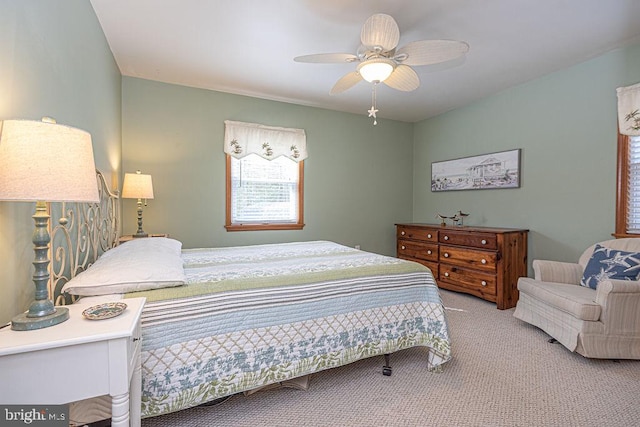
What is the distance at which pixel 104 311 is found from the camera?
3.69 ft

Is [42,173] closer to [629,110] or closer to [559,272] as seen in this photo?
[559,272]

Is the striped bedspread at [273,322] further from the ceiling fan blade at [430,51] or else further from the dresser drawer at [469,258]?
the dresser drawer at [469,258]

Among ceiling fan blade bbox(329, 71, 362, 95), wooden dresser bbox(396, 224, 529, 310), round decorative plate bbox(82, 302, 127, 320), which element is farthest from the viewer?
wooden dresser bbox(396, 224, 529, 310)

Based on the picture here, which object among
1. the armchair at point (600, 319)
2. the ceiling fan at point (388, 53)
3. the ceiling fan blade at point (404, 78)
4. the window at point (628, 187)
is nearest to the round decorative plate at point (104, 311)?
the ceiling fan at point (388, 53)

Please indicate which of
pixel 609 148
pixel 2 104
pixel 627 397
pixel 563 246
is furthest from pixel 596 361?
pixel 2 104

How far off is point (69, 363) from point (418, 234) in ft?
13.4

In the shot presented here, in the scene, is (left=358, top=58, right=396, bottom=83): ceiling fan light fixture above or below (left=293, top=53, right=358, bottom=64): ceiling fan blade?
below

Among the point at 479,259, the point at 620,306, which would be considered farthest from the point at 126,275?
the point at 479,259

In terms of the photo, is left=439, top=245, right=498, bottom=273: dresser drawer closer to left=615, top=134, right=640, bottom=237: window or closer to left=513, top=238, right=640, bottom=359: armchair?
left=513, top=238, right=640, bottom=359: armchair

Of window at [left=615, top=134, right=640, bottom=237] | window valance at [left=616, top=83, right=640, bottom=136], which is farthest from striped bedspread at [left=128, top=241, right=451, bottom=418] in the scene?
window valance at [left=616, top=83, right=640, bottom=136]

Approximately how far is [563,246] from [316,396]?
121 inches

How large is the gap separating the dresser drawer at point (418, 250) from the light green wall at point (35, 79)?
12.5 ft

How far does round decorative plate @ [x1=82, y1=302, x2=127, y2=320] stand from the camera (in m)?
1.07

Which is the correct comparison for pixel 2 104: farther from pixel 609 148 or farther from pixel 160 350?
pixel 609 148
